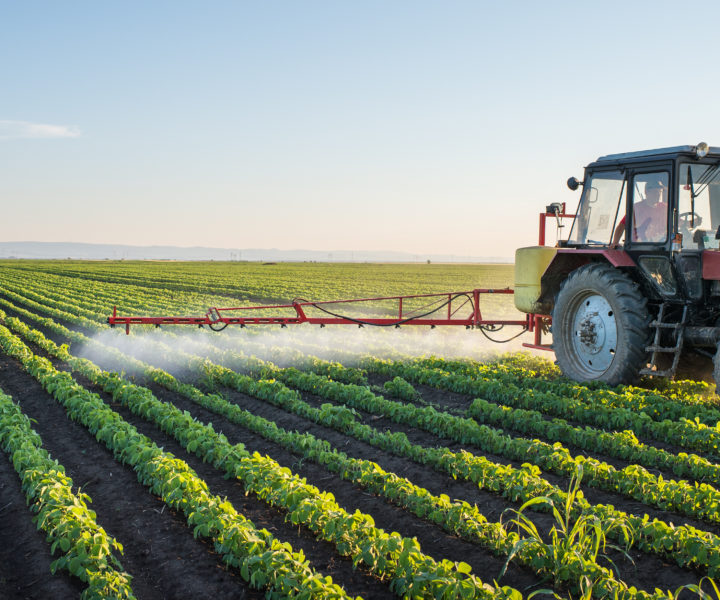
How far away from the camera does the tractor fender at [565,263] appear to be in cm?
764

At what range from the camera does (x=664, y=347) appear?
7.22 meters

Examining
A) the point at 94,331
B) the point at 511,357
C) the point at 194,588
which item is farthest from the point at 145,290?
the point at 194,588

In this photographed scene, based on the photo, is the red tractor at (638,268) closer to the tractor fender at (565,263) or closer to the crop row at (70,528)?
the tractor fender at (565,263)

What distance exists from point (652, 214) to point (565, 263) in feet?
4.78

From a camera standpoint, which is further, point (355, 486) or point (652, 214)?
point (652, 214)

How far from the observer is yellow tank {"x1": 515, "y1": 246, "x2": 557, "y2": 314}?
8656 millimetres

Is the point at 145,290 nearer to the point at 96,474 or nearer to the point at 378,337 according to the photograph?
the point at 378,337

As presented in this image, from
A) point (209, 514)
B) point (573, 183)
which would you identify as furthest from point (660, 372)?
point (209, 514)

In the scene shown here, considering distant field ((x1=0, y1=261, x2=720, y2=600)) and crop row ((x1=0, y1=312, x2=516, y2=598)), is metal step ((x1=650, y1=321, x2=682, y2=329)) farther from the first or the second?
crop row ((x1=0, y1=312, x2=516, y2=598))

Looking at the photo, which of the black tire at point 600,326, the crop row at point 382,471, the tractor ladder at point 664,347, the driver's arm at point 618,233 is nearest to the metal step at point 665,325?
the tractor ladder at point 664,347

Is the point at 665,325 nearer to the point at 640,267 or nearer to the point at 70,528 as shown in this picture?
the point at 640,267

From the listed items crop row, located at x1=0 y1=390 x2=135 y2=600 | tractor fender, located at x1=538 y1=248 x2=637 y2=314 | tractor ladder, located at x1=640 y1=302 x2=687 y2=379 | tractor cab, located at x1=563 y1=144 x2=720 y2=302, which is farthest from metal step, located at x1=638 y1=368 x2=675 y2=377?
crop row, located at x1=0 y1=390 x2=135 y2=600

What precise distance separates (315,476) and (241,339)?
8359mm

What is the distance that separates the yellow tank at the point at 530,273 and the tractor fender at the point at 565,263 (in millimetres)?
68
